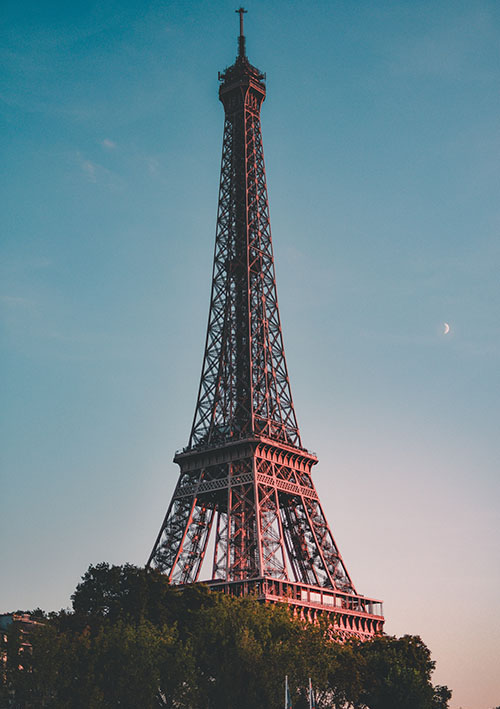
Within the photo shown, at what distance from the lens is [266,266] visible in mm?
91125

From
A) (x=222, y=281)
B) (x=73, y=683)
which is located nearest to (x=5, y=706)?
(x=73, y=683)

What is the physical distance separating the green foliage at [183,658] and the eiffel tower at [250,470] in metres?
7.89

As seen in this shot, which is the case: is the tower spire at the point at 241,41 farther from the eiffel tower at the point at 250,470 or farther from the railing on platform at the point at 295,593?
the railing on platform at the point at 295,593

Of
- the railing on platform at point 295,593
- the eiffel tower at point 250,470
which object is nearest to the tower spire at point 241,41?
the eiffel tower at point 250,470

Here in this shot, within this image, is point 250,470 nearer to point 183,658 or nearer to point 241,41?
point 183,658

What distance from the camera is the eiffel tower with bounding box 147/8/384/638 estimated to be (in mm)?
69312

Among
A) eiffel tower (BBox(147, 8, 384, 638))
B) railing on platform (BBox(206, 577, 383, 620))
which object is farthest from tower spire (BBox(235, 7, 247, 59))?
railing on platform (BBox(206, 577, 383, 620))

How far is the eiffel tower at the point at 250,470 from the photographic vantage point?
69312 mm

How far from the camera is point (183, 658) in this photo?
48.4 metres

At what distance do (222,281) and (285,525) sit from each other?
28.7 metres

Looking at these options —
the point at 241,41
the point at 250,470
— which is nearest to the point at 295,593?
the point at 250,470

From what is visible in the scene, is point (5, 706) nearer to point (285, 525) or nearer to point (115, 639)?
point (115, 639)

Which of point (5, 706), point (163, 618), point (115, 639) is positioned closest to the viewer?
point (5, 706)

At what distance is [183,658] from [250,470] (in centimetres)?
2774
